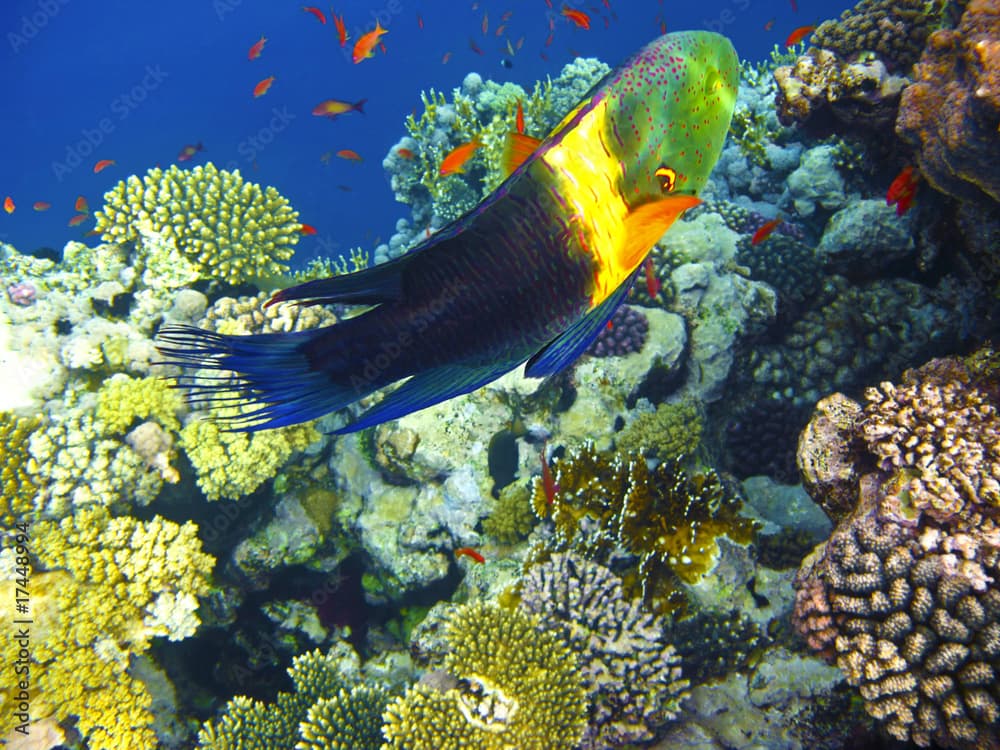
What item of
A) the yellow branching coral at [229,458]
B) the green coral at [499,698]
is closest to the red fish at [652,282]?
the green coral at [499,698]

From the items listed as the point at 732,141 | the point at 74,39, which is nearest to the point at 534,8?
the point at 74,39

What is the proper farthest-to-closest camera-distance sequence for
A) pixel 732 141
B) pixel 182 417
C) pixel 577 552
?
pixel 732 141, pixel 182 417, pixel 577 552

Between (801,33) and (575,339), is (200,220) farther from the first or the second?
(801,33)

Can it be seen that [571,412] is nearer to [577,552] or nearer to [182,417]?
[577,552]

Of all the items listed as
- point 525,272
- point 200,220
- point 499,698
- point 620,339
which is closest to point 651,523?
point 499,698

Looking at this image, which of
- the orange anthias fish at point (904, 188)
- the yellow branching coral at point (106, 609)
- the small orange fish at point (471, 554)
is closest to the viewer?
the orange anthias fish at point (904, 188)

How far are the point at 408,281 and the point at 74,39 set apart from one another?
117 m

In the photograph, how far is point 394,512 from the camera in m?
5.68

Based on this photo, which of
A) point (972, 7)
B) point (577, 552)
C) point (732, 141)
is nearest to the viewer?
point (972, 7)

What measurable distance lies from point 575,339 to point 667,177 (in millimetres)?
399

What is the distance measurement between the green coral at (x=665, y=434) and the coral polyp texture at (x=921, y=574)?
157 centimetres

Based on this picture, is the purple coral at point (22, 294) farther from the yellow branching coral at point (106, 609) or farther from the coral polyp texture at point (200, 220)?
the yellow branching coral at point (106, 609)

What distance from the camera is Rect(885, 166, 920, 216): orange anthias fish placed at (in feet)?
14.9

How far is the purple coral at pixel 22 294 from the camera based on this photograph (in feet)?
20.6
